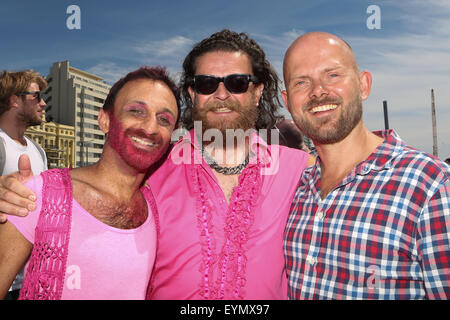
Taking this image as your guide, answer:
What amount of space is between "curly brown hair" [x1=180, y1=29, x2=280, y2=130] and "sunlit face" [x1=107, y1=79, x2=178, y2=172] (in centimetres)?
122

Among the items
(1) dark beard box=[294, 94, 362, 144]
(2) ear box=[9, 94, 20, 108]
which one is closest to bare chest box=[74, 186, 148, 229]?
(1) dark beard box=[294, 94, 362, 144]

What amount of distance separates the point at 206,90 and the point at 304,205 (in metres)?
1.61

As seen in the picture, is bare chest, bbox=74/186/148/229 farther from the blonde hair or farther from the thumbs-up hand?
the blonde hair

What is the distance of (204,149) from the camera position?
3.23 meters

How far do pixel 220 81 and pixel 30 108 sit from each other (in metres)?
4.13

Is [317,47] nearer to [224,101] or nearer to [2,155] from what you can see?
[224,101]

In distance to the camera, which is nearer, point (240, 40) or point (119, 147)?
point (119, 147)

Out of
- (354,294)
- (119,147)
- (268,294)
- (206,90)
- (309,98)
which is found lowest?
(268,294)

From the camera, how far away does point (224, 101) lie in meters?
3.20

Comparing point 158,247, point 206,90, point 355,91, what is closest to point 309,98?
point 355,91

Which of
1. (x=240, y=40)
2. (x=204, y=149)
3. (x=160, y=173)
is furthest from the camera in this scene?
(x=240, y=40)

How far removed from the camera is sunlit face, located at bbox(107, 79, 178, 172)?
241 centimetres

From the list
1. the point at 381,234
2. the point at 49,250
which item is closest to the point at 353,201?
the point at 381,234

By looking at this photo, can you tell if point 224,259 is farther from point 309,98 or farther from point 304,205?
point 309,98
